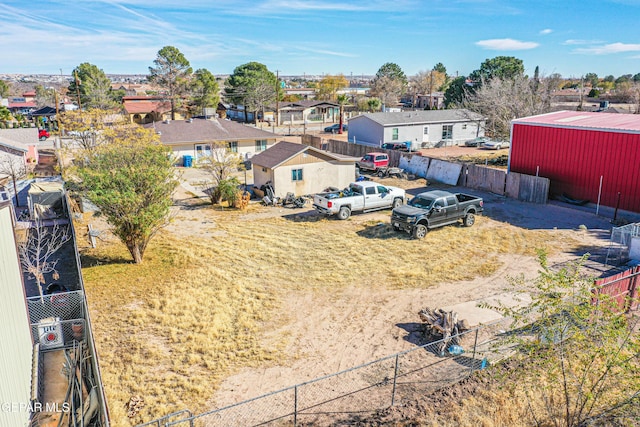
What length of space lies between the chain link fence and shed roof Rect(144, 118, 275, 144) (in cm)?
3278

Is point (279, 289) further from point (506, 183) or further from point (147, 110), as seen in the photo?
point (147, 110)

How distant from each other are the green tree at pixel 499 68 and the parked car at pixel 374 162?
129ft

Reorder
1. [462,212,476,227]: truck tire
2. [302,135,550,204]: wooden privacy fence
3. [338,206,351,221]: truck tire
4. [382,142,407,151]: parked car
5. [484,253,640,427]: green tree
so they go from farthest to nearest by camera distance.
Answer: [382,142,407,151]: parked car → [302,135,550,204]: wooden privacy fence → [338,206,351,221]: truck tire → [462,212,476,227]: truck tire → [484,253,640,427]: green tree

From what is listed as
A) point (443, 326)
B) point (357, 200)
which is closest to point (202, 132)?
point (357, 200)

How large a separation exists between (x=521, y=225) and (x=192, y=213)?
18.5m

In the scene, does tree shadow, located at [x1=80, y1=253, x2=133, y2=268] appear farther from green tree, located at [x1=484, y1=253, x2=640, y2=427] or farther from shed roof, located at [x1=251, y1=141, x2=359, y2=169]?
green tree, located at [x1=484, y1=253, x2=640, y2=427]

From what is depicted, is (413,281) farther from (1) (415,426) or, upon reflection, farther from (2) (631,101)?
(2) (631,101)

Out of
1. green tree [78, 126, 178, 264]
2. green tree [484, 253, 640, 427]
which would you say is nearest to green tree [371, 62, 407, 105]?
green tree [78, 126, 178, 264]

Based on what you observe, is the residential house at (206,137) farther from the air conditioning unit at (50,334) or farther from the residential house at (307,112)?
the residential house at (307,112)

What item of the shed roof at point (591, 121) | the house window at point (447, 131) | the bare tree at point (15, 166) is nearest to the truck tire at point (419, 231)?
the shed roof at point (591, 121)

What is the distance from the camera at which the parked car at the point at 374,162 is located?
36375mm

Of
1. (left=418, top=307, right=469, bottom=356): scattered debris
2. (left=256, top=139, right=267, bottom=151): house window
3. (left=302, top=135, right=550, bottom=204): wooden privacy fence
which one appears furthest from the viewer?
(left=256, top=139, right=267, bottom=151): house window

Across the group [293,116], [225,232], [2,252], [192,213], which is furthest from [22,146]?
[293,116]

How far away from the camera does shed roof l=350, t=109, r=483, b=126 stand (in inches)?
1912
